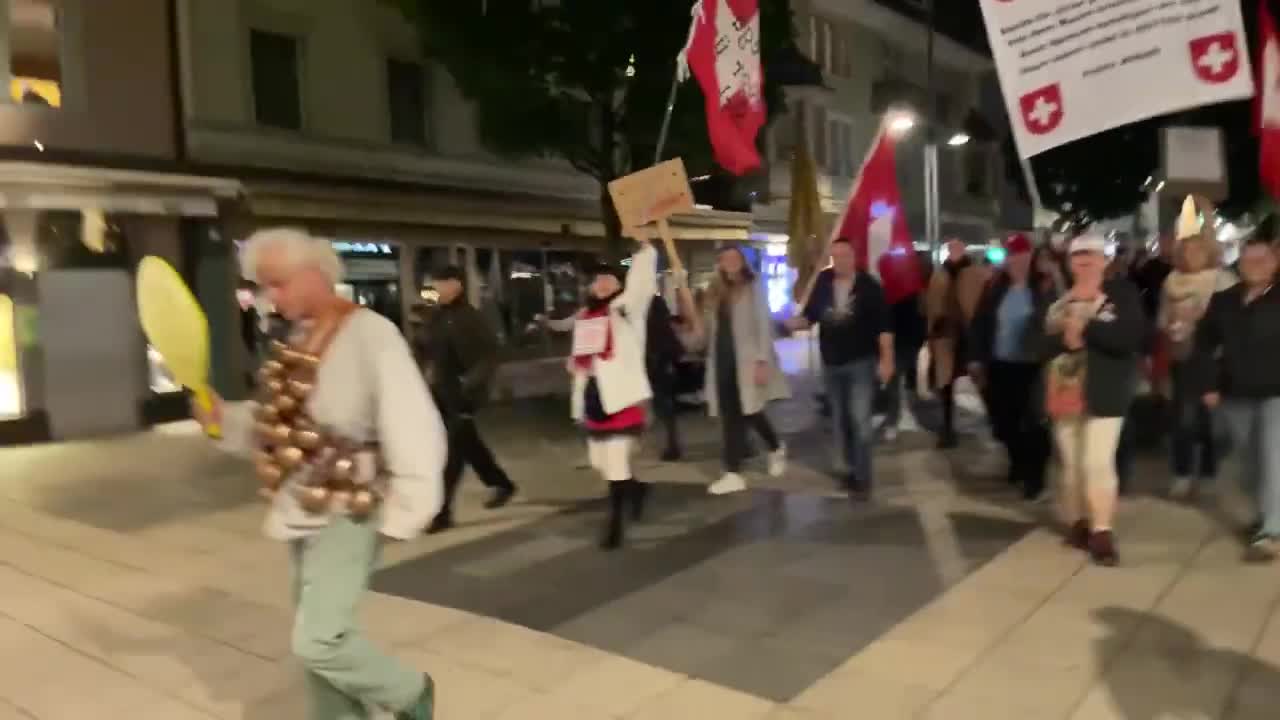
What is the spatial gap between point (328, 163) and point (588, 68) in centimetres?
471

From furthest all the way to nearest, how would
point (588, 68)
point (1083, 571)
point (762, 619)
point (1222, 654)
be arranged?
1. point (588, 68)
2. point (1083, 571)
3. point (762, 619)
4. point (1222, 654)

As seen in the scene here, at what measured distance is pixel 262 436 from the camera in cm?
353

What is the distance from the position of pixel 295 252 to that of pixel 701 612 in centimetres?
306

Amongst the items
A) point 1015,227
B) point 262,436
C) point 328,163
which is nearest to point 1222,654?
point 262,436

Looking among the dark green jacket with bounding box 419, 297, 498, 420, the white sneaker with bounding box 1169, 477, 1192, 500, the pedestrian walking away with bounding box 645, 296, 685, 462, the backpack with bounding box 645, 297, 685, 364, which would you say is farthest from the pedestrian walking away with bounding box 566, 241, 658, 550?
the white sneaker with bounding box 1169, 477, 1192, 500

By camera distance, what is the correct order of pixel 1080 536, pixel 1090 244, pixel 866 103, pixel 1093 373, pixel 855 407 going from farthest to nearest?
1. pixel 866 103
2. pixel 855 407
3. pixel 1080 536
4. pixel 1090 244
5. pixel 1093 373

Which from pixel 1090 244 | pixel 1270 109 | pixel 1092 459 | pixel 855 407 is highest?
pixel 1270 109

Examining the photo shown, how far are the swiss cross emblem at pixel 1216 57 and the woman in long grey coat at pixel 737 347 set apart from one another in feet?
→ 12.1

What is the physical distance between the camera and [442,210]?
57.6ft

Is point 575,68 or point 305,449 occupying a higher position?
point 575,68

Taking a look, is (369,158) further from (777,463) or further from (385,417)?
(385,417)

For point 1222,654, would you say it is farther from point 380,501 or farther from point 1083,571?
point 380,501

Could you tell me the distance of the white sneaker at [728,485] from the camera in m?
8.54

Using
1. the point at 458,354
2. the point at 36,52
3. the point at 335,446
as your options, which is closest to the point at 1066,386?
the point at 458,354
